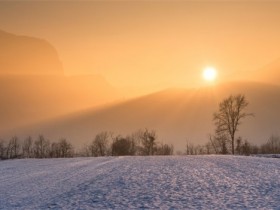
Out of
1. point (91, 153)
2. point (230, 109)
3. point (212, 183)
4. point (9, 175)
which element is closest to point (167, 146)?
point (91, 153)

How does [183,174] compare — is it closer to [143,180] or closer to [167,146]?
[143,180]

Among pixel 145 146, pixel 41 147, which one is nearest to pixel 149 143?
pixel 145 146

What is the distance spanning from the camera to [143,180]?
3494 centimetres

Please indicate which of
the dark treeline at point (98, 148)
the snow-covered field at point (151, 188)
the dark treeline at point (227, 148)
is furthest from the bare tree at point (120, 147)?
the snow-covered field at point (151, 188)

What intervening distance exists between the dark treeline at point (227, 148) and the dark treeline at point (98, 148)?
9.60 meters

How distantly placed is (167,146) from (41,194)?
4640 inches

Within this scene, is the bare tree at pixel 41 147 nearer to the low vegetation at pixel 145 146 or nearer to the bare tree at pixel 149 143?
the low vegetation at pixel 145 146

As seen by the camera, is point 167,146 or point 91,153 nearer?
point 91,153

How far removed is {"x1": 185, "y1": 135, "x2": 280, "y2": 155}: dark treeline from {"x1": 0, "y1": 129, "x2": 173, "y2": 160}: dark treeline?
960 cm

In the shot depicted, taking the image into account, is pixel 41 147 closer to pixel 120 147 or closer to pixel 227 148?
pixel 120 147

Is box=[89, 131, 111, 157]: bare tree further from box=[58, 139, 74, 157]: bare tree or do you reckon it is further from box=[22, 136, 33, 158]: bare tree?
box=[22, 136, 33, 158]: bare tree

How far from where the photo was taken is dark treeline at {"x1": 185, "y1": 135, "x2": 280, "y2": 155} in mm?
98875

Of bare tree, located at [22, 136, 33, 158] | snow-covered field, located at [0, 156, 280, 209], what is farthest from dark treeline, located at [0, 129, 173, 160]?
snow-covered field, located at [0, 156, 280, 209]

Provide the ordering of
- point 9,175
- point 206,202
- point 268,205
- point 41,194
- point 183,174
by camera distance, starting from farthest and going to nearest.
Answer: point 9,175 → point 183,174 → point 41,194 → point 206,202 → point 268,205
